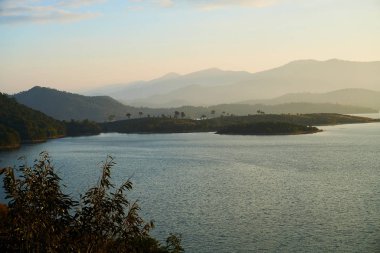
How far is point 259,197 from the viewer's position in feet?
274

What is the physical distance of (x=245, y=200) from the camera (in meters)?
80.9

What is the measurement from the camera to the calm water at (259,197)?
56969 mm


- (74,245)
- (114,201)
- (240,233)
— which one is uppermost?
(114,201)

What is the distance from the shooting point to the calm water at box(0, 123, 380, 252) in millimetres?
56969

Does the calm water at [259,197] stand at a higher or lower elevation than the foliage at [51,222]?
lower

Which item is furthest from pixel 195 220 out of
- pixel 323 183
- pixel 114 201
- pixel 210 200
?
pixel 114 201

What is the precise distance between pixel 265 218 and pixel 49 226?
4932 centimetres

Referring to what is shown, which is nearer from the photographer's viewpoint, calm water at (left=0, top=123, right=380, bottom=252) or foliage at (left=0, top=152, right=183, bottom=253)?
→ foliage at (left=0, top=152, right=183, bottom=253)

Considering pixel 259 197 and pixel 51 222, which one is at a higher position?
pixel 51 222

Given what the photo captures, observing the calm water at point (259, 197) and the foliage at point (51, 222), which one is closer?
the foliage at point (51, 222)

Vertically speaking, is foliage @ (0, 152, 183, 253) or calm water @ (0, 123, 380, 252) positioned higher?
foliage @ (0, 152, 183, 253)

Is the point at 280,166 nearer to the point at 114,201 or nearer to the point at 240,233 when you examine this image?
the point at 240,233

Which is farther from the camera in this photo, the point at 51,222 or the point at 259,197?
the point at 259,197

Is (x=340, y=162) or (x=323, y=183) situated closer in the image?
(x=323, y=183)
